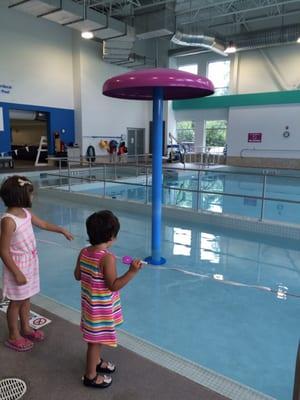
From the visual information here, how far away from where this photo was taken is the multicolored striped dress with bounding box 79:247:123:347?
1.41m

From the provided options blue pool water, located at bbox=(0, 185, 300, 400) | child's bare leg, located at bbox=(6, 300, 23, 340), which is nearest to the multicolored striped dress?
child's bare leg, located at bbox=(6, 300, 23, 340)

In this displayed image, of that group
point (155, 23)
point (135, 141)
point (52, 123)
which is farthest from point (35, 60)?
point (135, 141)

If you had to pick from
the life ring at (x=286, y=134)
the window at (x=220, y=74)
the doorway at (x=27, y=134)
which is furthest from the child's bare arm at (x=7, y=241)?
the window at (x=220, y=74)

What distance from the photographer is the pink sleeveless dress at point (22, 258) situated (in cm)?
163

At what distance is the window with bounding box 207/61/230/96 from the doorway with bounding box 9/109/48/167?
8.41 m

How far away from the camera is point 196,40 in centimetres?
1205

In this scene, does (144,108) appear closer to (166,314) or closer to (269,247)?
(269,247)

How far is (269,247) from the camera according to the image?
423 cm

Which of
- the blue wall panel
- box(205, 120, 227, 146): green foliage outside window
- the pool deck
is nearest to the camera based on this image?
the pool deck

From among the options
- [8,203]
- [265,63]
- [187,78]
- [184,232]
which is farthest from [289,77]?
[8,203]

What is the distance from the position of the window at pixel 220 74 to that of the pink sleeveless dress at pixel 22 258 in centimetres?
1605

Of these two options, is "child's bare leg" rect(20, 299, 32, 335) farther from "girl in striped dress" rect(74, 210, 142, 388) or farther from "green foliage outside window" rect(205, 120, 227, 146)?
"green foliage outside window" rect(205, 120, 227, 146)

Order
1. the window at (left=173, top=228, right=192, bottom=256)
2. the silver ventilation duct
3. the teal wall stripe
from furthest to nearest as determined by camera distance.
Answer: the teal wall stripe < the silver ventilation duct < the window at (left=173, top=228, right=192, bottom=256)

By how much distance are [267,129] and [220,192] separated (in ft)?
29.1
